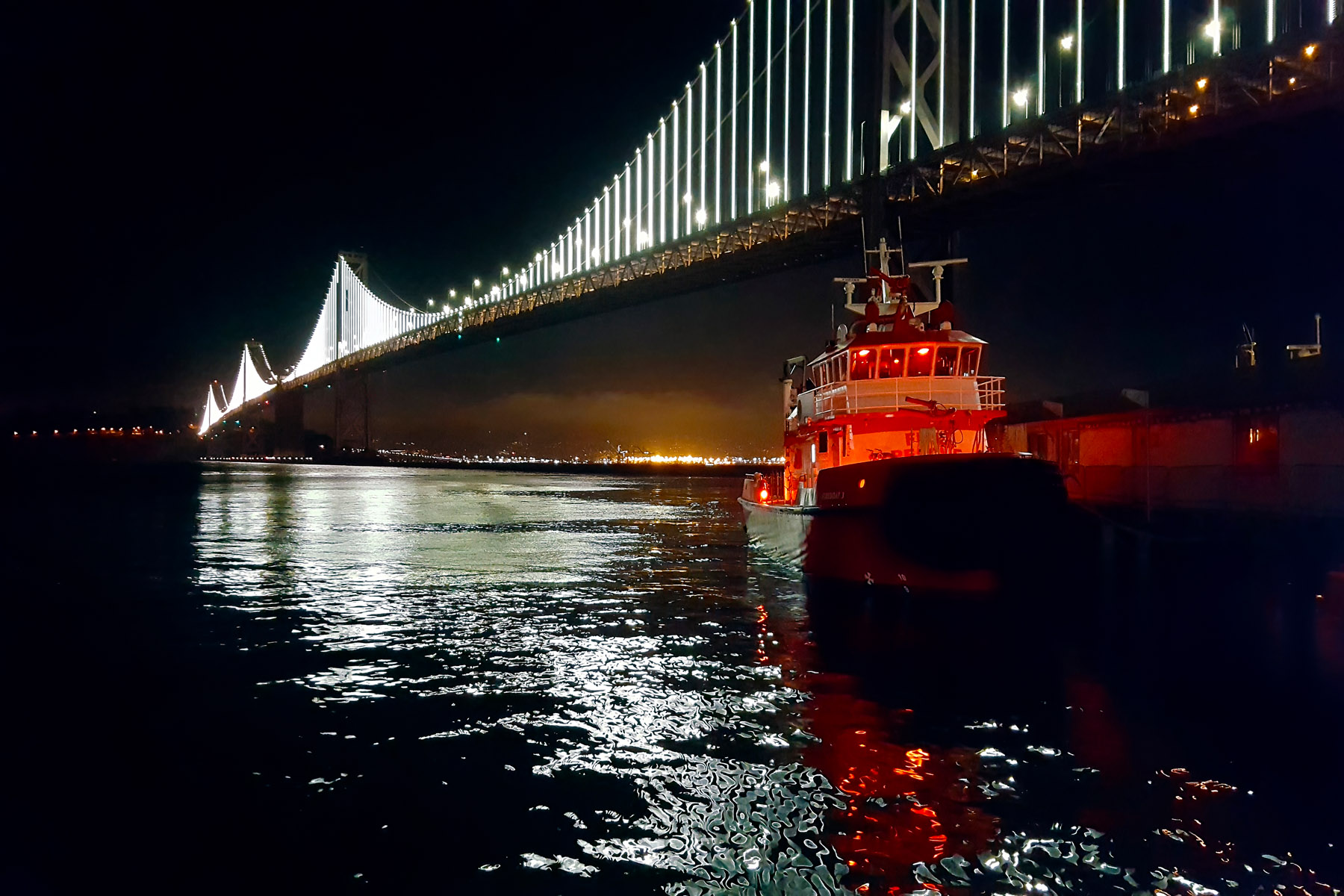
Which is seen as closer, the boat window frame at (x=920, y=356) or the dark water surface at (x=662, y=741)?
the dark water surface at (x=662, y=741)

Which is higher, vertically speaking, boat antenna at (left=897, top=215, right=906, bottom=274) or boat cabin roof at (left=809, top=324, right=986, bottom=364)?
boat antenna at (left=897, top=215, right=906, bottom=274)

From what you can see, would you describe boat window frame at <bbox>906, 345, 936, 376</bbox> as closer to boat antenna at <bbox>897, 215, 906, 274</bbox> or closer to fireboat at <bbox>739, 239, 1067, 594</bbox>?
fireboat at <bbox>739, 239, 1067, 594</bbox>

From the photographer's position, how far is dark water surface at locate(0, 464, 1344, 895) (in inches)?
194

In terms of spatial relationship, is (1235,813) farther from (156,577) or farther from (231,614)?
(156,577)

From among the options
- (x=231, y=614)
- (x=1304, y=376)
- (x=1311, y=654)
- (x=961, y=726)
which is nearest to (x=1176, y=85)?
(x=1304, y=376)

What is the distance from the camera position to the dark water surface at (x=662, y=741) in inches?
194

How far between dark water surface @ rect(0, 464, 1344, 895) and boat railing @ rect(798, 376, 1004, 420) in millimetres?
3369

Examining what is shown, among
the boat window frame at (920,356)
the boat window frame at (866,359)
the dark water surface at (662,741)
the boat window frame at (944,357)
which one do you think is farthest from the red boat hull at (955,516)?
the boat window frame at (944,357)

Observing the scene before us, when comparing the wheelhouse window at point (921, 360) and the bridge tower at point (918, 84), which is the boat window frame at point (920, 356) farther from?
the bridge tower at point (918, 84)

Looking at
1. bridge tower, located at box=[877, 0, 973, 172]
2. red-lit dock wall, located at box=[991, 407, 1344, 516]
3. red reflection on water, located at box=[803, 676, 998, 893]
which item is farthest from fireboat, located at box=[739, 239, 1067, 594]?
bridge tower, located at box=[877, 0, 973, 172]

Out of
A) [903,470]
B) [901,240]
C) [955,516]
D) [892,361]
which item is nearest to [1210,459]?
[901,240]

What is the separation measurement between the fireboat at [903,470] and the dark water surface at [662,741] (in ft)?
2.79

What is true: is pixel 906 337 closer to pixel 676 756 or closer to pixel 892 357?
pixel 892 357

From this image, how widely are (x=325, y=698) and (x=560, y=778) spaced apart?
303cm
